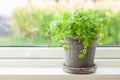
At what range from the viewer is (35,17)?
1.58 metres

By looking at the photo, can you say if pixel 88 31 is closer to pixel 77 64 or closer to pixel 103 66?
pixel 77 64

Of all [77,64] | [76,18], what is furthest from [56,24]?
[77,64]

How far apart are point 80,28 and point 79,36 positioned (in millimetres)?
39

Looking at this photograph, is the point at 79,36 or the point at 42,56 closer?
the point at 79,36

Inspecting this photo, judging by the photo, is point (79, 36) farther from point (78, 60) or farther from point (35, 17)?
point (35, 17)

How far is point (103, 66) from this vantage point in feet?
5.06

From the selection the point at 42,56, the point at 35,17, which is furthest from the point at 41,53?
the point at 35,17

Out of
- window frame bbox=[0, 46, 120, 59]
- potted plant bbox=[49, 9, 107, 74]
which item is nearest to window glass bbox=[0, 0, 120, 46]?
window frame bbox=[0, 46, 120, 59]

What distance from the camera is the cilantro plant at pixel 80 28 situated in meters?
1.31

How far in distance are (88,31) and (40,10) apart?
390mm

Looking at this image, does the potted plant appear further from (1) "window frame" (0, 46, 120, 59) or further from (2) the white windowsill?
(1) "window frame" (0, 46, 120, 59)

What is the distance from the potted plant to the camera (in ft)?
4.31

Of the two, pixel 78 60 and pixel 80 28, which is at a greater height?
pixel 80 28

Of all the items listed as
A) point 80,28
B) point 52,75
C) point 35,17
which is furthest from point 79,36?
point 35,17
